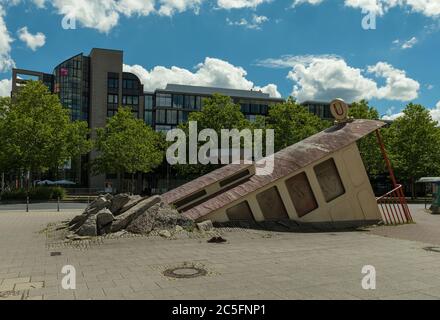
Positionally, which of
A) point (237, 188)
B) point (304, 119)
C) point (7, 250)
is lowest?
point (7, 250)

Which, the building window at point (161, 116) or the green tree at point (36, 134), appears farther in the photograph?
the building window at point (161, 116)

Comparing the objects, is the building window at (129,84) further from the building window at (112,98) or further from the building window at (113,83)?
the building window at (112,98)

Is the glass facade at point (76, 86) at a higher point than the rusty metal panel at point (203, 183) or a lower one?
higher

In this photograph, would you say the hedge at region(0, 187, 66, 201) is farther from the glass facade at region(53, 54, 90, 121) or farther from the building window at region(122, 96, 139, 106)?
the building window at region(122, 96, 139, 106)

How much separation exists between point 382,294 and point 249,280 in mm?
2050

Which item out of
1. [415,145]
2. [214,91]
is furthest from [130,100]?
[415,145]

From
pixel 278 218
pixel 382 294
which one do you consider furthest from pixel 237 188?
pixel 382 294

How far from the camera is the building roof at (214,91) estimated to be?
79956mm

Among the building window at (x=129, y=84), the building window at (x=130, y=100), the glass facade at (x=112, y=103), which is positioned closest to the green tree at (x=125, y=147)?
the glass facade at (x=112, y=103)

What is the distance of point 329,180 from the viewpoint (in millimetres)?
15188

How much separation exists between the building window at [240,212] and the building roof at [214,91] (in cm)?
6517

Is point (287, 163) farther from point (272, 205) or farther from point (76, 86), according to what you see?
point (76, 86)
